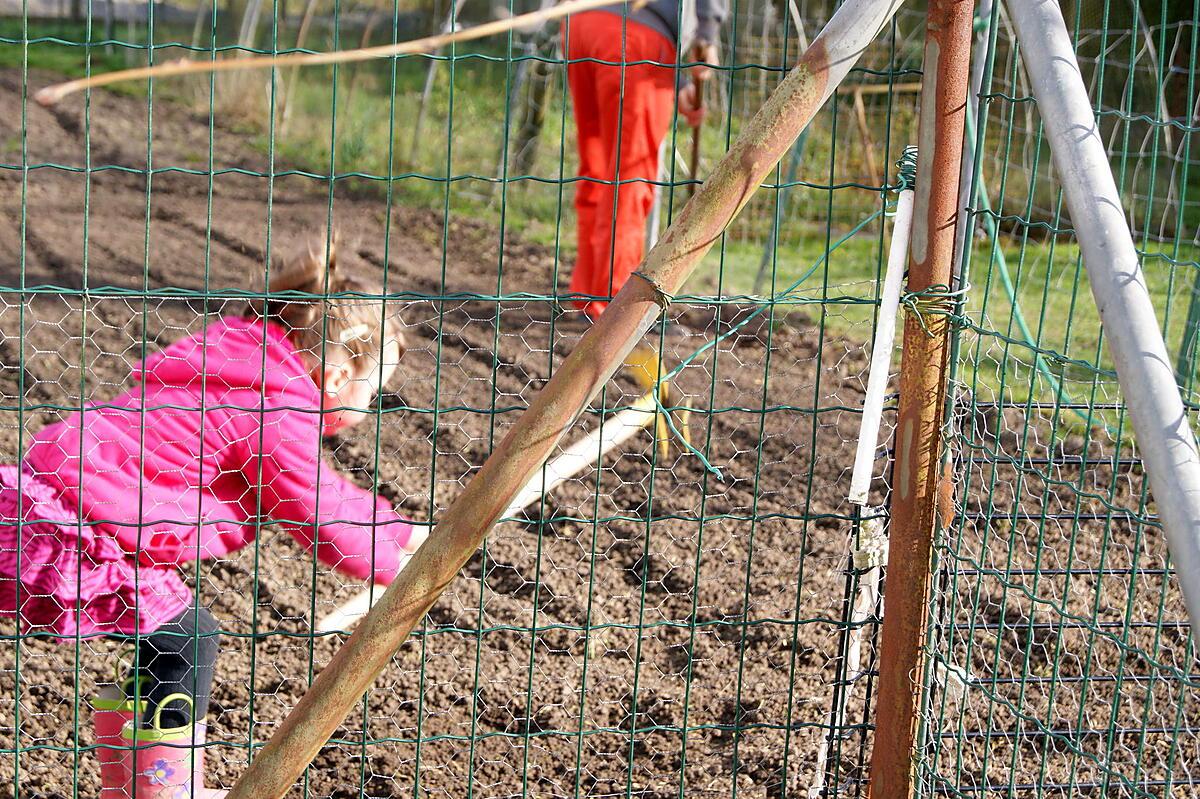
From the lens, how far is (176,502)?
7.60 ft

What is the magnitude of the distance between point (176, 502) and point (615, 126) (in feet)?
9.51

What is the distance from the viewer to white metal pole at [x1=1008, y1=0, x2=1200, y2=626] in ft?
4.53

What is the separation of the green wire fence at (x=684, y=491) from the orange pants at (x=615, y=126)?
454 mm

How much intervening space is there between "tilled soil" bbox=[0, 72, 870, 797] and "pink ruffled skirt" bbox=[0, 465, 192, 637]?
0.54 ft

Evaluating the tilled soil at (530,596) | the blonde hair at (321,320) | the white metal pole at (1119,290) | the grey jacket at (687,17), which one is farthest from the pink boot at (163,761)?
the grey jacket at (687,17)

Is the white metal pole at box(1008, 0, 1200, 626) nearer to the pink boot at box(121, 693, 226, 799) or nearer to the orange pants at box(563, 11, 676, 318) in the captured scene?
the pink boot at box(121, 693, 226, 799)

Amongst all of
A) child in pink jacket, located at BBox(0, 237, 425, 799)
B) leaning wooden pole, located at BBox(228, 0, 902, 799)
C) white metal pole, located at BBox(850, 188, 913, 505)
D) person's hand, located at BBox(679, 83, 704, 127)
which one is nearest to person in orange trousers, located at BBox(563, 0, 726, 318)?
person's hand, located at BBox(679, 83, 704, 127)

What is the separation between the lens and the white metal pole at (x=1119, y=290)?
1.38 m

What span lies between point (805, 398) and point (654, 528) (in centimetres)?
137

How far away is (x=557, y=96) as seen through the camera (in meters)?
10.2

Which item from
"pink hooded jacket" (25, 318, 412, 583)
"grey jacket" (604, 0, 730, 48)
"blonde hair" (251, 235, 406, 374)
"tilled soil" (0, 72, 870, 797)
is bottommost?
"tilled soil" (0, 72, 870, 797)

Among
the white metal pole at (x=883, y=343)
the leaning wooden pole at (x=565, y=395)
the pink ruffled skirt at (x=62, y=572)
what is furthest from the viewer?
the pink ruffled skirt at (x=62, y=572)

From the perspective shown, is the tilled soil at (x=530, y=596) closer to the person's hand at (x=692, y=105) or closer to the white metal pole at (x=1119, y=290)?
the white metal pole at (x=1119, y=290)

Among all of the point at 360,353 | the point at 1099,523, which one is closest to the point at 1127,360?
the point at 360,353
